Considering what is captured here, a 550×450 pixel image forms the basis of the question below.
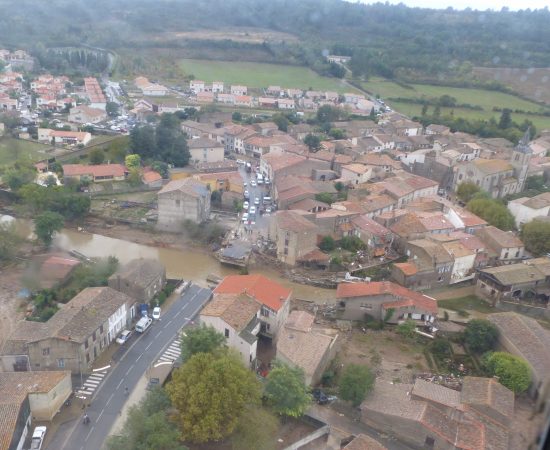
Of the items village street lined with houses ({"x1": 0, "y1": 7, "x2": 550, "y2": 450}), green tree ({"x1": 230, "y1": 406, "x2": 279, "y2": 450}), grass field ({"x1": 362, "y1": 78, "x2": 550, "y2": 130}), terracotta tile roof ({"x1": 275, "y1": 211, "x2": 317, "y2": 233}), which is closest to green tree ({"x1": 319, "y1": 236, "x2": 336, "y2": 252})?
village street lined with houses ({"x1": 0, "y1": 7, "x2": 550, "y2": 450})

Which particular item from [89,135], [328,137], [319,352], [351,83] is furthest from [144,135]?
[351,83]

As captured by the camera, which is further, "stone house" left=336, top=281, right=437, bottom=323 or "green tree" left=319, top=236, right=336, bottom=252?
"green tree" left=319, top=236, right=336, bottom=252

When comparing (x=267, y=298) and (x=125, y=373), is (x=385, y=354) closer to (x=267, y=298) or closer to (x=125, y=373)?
(x=267, y=298)

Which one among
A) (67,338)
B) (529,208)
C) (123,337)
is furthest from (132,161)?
(529,208)

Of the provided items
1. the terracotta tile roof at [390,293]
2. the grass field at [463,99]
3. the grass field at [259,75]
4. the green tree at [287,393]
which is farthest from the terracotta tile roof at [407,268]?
the grass field at [259,75]

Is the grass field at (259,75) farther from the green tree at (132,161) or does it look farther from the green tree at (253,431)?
the green tree at (253,431)

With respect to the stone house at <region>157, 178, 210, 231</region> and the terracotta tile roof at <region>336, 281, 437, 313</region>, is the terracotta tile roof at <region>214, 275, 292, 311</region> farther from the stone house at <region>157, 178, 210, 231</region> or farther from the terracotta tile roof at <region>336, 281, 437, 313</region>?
the stone house at <region>157, 178, 210, 231</region>

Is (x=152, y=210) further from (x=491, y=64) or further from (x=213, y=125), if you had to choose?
(x=491, y=64)
